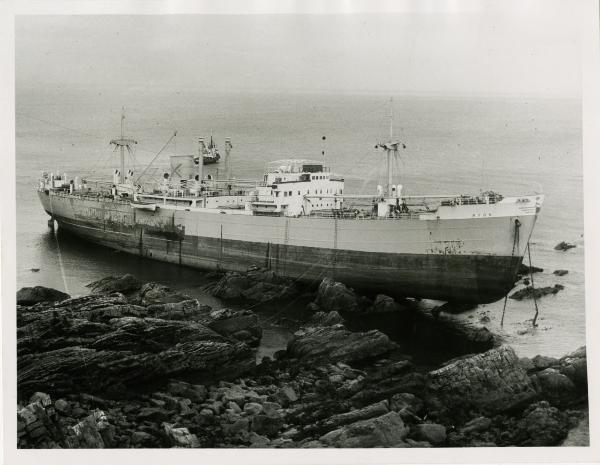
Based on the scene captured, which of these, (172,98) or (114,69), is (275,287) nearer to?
(172,98)

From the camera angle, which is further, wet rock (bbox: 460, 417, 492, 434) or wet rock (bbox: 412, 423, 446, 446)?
wet rock (bbox: 460, 417, 492, 434)

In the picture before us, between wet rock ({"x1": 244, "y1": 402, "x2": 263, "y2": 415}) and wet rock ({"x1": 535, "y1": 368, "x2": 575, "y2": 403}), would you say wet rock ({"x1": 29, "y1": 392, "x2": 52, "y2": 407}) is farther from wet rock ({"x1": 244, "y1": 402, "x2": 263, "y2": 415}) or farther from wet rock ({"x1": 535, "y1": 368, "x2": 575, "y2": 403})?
wet rock ({"x1": 535, "y1": 368, "x2": 575, "y2": 403})

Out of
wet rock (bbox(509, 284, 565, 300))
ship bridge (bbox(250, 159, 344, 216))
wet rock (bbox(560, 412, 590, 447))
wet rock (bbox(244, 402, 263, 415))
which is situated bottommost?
wet rock (bbox(560, 412, 590, 447))

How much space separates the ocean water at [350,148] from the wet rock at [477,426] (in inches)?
36.5

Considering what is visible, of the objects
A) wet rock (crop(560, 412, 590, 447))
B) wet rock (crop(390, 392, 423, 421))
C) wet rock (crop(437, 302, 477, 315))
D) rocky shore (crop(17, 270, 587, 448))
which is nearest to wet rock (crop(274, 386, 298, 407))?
rocky shore (crop(17, 270, 587, 448))

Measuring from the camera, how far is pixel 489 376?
21.7ft

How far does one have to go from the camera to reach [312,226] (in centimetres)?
841

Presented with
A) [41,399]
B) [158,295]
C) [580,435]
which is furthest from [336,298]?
[41,399]

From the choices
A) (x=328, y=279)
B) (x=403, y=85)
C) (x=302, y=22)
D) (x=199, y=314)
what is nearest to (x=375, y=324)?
(x=328, y=279)

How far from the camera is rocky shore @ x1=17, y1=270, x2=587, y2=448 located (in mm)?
6449

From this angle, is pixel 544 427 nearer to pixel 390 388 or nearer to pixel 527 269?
pixel 390 388

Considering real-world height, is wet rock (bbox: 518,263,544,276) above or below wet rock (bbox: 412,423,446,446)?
above

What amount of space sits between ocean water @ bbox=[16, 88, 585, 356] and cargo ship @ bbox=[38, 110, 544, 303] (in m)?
0.18

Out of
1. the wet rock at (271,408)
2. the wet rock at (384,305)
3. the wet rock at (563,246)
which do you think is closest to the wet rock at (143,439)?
the wet rock at (271,408)
